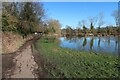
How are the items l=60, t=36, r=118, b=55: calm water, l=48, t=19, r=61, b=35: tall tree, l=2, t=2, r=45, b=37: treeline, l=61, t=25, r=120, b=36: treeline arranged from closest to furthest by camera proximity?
l=60, t=36, r=118, b=55: calm water
l=2, t=2, r=45, b=37: treeline
l=61, t=25, r=120, b=36: treeline
l=48, t=19, r=61, b=35: tall tree

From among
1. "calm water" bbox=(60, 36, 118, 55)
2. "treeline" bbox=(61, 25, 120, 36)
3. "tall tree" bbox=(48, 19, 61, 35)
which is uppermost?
"tall tree" bbox=(48, 19, 61, 35)

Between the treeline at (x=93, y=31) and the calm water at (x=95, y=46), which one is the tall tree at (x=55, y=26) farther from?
the calm water at (x=95, y=46)

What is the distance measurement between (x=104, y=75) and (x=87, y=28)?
90.5m

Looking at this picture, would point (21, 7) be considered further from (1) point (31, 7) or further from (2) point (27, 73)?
(2) point (27, 73)

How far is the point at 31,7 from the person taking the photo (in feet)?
142

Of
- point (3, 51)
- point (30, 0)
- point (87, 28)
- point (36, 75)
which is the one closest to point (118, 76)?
point (36, 75)

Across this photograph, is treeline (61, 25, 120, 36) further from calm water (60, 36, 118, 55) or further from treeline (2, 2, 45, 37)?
treeline (2, 2, 45, 37)

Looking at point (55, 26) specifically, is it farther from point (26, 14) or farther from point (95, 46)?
point (95, 46)

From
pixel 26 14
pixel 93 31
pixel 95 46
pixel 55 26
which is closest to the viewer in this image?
pixel 95 46

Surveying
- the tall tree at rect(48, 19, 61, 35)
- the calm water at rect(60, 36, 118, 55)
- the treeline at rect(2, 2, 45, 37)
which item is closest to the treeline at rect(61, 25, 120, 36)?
the tall tree at rect(48, 19, 61, 35)

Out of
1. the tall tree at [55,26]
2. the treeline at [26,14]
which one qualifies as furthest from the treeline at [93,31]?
the treeline at [26,14]

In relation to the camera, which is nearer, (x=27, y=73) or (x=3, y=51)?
(x=27, y=73)

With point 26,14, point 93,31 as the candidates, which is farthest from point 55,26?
point 26,14

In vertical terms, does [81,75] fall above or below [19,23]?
below
